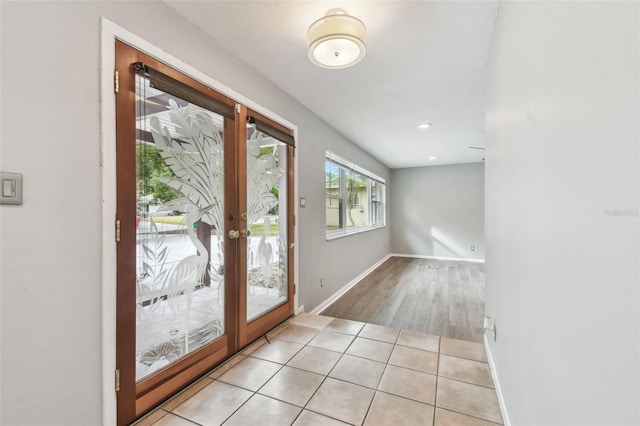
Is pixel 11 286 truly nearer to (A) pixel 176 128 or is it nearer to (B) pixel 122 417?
(B) pixel 122 417

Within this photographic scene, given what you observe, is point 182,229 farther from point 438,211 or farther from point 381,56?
point 438,211

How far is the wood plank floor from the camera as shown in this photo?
3098mm

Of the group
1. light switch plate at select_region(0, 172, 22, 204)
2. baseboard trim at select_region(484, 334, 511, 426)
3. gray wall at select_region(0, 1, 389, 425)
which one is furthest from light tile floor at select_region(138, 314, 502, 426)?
light switch plate at select_region(0, 172, 22, 204)

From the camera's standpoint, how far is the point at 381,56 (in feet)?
7.10

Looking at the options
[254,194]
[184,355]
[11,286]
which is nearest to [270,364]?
[184,355]

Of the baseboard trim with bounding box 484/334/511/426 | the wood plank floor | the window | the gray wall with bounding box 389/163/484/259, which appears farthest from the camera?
the gray wall with bounding box 389/163/484/259

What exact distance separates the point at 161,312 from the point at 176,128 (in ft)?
3.69

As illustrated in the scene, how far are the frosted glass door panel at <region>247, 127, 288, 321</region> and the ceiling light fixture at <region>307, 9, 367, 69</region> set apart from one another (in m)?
0.92

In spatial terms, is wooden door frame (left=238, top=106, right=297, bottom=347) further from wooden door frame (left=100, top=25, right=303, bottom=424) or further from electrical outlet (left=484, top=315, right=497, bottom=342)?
electrical outlet (left=484, top=315, right=497, bottom=342)

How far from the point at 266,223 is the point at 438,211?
593 centimetres

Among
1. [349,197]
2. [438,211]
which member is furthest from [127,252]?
[438,211]

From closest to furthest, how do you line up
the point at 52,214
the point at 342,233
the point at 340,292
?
1. the point at 52,214
2. the point at 340,292
3. the point at 342,233

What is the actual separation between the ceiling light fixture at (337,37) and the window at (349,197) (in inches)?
83.6

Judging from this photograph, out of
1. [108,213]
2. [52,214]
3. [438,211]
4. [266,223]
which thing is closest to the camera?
[52,214]
